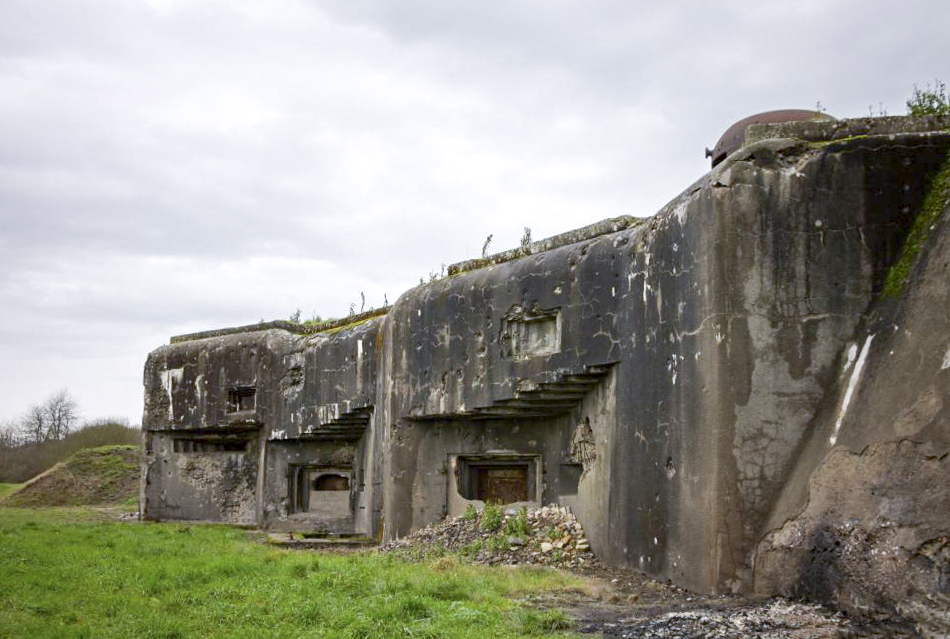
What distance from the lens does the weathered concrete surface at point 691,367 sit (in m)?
7.31

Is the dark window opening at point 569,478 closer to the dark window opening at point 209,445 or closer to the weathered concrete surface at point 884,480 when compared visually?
the weathered concrete surface at point 884,480

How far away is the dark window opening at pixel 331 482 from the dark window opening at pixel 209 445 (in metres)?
2.05

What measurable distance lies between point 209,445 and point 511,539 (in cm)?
1025

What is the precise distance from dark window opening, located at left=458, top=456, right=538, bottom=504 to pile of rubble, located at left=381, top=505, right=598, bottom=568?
0.64 metres

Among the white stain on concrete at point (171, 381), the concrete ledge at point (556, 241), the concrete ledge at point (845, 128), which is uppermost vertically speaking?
the concrete ledge at point (845, 128)

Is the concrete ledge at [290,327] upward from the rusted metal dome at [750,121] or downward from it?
downward

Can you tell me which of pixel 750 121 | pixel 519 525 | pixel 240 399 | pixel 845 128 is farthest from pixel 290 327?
pixel 845 128

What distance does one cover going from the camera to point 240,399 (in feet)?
60.8

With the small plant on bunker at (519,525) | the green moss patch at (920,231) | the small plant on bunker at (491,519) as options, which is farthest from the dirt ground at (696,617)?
the small plant on bunker at (491,519)

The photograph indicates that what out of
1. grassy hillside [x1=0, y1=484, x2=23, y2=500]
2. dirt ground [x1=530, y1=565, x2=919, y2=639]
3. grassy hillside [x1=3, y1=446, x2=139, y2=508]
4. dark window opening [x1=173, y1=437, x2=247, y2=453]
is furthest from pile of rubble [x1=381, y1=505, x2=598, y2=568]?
grassy hillside [x1=0, y1=484, x2=23, y2=500]

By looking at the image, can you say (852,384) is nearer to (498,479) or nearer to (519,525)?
(519,525)

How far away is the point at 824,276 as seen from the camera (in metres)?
7.61

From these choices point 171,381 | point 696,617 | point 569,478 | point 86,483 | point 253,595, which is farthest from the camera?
point 86,483

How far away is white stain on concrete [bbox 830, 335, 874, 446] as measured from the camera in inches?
275
